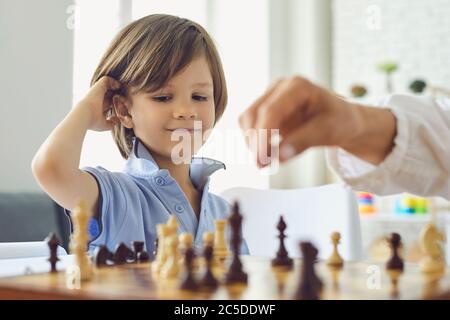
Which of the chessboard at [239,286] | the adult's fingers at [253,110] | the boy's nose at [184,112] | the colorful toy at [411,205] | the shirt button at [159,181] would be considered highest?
the boy's nose at [184,112]

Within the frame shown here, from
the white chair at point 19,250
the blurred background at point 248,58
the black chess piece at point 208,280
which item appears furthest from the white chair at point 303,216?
the blurred background at point 248,58

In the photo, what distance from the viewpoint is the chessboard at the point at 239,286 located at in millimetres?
474

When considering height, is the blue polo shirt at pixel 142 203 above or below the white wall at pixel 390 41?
below

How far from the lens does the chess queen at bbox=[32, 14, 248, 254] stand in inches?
41.9

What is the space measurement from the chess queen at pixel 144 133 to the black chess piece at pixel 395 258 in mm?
515

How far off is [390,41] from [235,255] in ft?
11.8

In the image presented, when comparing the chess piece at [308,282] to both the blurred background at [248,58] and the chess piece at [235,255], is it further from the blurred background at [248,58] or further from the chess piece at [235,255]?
the blurred background at [248,58]

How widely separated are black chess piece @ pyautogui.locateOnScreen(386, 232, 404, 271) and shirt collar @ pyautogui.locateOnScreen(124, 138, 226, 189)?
58 centimetres

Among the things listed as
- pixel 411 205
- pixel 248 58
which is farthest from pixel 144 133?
pixel 411 205

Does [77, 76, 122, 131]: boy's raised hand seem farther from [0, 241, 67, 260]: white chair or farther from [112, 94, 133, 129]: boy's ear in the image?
[0, 241, 67, 260]: white chair

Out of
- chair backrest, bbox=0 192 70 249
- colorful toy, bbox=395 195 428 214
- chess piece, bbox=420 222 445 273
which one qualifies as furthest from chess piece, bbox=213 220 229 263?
colorful toy, bbox=395 195 428 214

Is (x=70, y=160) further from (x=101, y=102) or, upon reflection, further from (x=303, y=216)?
(x=303, y=216)

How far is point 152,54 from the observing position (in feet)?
3.90
